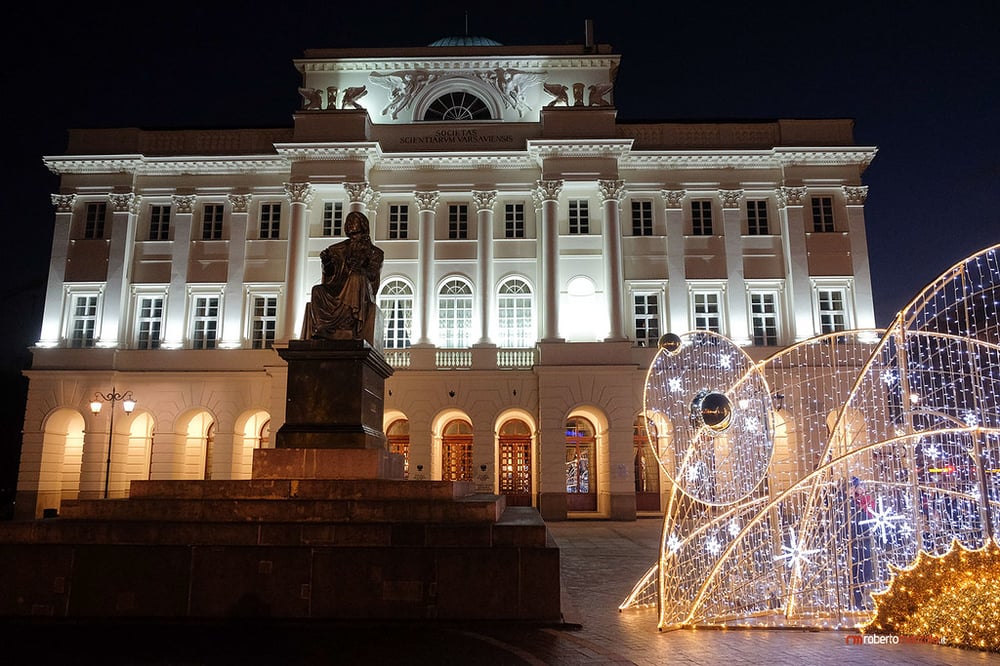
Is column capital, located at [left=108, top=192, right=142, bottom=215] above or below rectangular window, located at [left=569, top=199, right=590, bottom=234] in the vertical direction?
above

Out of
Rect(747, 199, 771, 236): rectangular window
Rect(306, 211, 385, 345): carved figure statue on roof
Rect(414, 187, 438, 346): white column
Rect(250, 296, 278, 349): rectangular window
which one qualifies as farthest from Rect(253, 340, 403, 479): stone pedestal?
Rect(747, 199, 771, 236): rectangular window

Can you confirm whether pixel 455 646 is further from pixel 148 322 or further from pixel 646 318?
pixel 148 322

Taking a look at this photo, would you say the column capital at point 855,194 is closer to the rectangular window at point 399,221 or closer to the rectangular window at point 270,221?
the rectangular window at point 399,221

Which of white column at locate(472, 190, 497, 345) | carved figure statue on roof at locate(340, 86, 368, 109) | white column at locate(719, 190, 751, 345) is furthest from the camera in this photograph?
carved figure statue on roof at locate(340, 86, 368, 109)

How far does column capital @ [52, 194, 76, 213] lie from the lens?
32656 mm

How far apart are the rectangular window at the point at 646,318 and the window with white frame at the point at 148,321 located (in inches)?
802

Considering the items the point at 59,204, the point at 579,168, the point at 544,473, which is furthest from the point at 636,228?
the point at 59,204

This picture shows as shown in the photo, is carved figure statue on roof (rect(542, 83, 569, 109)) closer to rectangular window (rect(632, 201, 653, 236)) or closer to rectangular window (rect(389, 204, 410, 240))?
rectangular window (rect(632, 201, 653, 236))

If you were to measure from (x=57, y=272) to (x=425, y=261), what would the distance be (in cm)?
1606

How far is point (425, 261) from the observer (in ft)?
103

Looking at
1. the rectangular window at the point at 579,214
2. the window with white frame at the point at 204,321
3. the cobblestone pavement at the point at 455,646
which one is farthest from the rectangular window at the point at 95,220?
the cobblestone pavement at the point at 455,646

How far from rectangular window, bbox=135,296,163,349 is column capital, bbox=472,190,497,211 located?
14.4m

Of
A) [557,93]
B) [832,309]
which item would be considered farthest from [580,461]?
[557,93]

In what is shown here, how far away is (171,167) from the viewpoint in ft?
108
